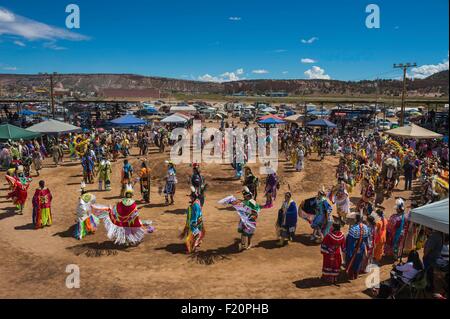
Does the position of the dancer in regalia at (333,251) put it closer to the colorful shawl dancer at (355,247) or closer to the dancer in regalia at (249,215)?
the colorful shawl dancer at (355,247)

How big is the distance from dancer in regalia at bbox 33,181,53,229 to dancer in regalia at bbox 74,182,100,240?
130 cm

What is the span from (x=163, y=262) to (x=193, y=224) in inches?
43.7

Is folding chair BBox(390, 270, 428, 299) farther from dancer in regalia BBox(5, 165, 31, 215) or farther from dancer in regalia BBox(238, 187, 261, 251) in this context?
dancer in regalia BBox(5, 165, 31, 215)

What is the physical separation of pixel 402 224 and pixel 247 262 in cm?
Result: 374

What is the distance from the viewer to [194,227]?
9195mm

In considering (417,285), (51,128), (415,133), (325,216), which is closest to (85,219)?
(325,216)

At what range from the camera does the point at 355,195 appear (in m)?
15.3

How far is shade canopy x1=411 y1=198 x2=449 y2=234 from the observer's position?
654cm

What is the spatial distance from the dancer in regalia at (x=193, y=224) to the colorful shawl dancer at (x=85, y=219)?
294 cm

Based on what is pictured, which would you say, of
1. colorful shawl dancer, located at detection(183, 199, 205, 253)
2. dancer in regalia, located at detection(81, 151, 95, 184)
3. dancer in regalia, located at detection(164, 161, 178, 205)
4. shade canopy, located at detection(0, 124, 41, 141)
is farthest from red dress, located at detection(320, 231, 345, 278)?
shade canopy, located at detection(0, 124, 41, 141)

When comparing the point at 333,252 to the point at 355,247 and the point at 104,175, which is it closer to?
the point at 355,247

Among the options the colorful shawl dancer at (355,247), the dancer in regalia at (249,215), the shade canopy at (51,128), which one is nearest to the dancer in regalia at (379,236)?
the colorful shawl dancer at (355,247)

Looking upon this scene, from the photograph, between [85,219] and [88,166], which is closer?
[85,219]

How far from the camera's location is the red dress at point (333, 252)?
7.56m
